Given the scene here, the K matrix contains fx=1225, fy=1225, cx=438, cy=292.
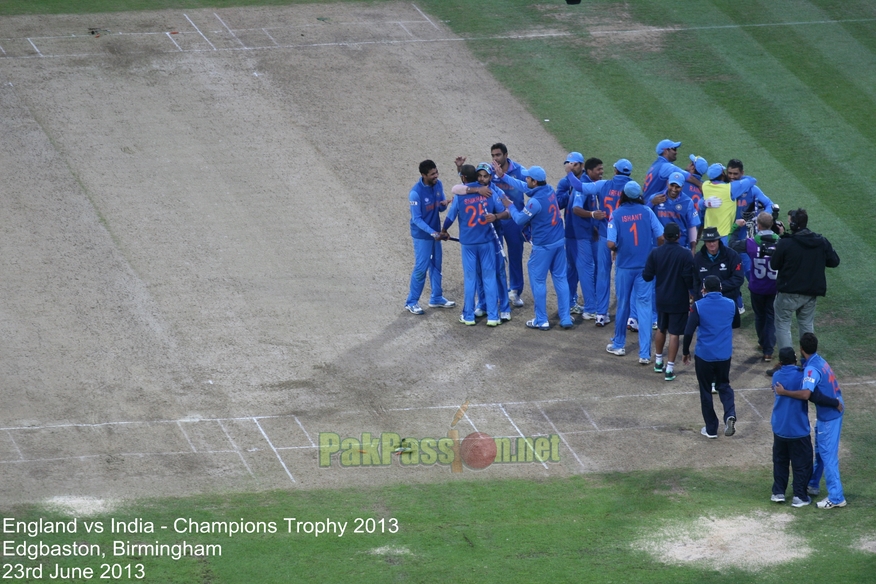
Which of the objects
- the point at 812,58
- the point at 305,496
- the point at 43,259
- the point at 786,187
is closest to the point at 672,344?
the point at 305,496

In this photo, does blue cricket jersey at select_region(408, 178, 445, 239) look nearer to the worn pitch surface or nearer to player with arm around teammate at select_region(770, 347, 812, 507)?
the worn pitch surface

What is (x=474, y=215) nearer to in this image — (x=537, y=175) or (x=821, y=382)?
(x=537, y=175)

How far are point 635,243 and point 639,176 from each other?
15.6ft

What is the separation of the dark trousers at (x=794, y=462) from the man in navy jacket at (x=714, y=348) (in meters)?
1.27

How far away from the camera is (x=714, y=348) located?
12.8m

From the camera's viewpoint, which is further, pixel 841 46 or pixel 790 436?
pixel 841 46

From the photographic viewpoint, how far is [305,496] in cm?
1180

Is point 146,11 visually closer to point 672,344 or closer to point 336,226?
point 336,226

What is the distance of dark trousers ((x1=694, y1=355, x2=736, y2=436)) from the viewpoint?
1285 cm

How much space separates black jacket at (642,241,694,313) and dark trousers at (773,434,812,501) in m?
2.58

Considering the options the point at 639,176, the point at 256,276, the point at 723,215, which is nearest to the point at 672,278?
the point at 723,215

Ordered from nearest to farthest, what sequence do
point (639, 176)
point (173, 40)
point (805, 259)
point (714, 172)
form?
point (805, 259), point (714, 172), point (639, 176), point (173, 40)

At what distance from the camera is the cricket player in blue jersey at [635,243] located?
47.7 feet

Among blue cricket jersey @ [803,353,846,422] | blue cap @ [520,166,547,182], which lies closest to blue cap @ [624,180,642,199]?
blue cap @ [520,166,547,182]
